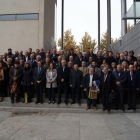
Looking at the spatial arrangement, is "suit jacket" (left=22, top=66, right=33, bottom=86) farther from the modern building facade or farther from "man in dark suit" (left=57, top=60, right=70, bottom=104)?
→ the modern building facade

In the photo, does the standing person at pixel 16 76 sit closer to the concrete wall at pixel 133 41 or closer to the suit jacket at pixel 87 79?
the suit jacket at pixel 87 79

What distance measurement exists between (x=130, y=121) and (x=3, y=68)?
6505 mm

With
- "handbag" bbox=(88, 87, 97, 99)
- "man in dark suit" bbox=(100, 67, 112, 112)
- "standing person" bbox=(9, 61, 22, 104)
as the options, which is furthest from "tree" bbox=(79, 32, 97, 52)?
"handbag" bbox=(88, 87, 97, 99)

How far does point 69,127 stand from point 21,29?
13.2 m

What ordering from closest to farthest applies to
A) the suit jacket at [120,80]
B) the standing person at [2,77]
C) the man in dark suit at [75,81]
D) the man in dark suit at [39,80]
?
the suit jacket at [120,80], the man in dark suit at [75,81], the man in dark suit at [39,80], the standing person at [2,77]

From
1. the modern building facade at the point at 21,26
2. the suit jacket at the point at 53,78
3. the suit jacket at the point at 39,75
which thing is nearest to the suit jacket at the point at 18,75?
the suit jacket at the point at 39,75

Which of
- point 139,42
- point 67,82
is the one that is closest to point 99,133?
point 67,82

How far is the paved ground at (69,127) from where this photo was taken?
4.71 metres

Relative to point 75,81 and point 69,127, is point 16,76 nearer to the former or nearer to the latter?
point 75,81

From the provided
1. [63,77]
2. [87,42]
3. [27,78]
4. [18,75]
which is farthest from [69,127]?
[87,42]

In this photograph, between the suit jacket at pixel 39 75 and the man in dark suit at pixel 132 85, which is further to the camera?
the suit jacket at pixel 39 75

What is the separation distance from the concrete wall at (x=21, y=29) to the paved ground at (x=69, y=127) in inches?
414

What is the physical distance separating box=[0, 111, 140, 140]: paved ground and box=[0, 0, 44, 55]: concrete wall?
10526 mm

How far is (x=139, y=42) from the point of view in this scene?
461 inches
